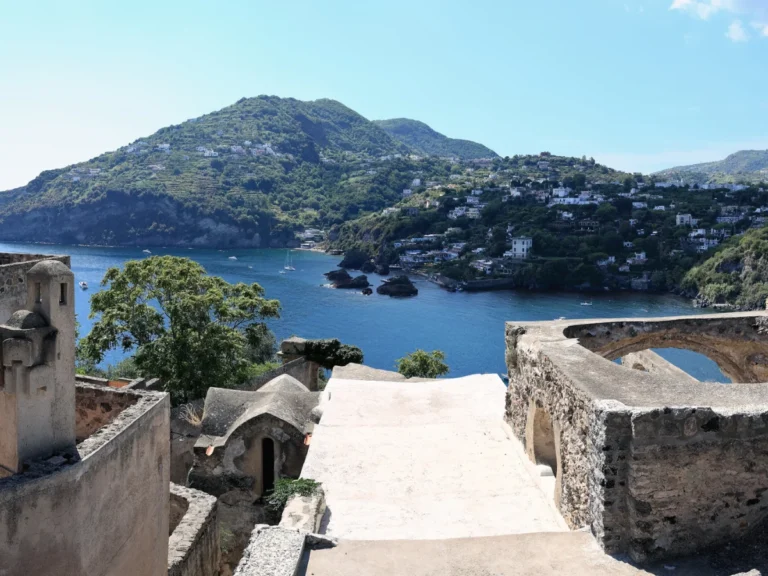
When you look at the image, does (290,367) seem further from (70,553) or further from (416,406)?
(70,553)

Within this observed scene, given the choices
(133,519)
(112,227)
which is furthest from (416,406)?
(112,227)

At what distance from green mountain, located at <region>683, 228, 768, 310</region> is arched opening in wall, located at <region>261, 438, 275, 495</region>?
6666cm

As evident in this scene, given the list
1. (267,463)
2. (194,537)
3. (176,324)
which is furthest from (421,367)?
(194,537)

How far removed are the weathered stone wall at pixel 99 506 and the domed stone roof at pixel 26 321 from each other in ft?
4.83

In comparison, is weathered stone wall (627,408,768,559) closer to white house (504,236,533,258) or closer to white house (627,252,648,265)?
white house (627,252,648,265)

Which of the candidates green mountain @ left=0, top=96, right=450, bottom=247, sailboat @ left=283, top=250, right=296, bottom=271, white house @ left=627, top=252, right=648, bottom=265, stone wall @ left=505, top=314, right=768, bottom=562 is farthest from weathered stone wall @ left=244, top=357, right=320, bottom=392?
green mountain @ left=0, top=96, right=450, bottom=247

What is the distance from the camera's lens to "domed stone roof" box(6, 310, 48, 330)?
293 inches

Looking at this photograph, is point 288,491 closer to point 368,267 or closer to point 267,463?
point 267,463

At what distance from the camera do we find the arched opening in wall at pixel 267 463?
48.1 ft

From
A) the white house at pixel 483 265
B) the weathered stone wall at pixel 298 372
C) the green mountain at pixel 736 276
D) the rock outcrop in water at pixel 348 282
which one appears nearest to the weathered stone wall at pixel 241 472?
the weathered stone wall at pixel 298 372

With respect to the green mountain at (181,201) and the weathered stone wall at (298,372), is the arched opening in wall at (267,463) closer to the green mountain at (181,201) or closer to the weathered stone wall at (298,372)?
the weathered stone wall at (298,372)

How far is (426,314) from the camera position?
76375mm

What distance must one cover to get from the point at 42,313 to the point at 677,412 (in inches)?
270

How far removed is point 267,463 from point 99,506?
7.01 m
